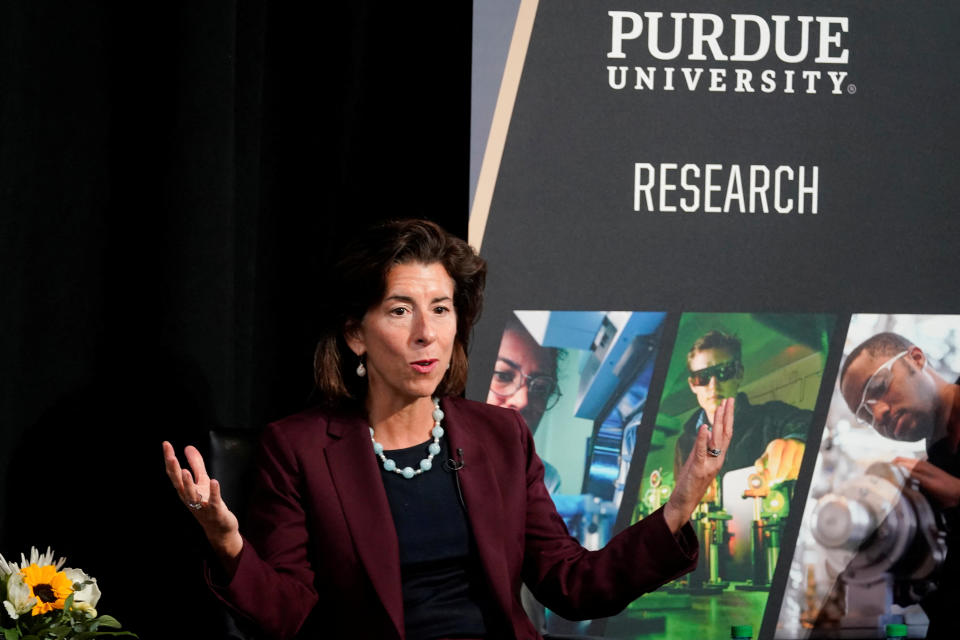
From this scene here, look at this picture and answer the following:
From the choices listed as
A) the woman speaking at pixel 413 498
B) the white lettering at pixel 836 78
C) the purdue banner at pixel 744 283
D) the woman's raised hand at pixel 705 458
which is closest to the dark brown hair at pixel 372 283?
the woman speaking at pixel 413 498

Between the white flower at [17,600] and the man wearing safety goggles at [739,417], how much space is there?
142cm

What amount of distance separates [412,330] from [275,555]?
0.45m

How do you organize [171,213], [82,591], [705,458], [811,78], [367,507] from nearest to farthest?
[82,591], [705,458], [367,507], [171,213], [811,78]

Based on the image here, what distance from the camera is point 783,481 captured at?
2578 millimetres

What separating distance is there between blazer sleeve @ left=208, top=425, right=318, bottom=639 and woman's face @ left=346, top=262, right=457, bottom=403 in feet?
0.73

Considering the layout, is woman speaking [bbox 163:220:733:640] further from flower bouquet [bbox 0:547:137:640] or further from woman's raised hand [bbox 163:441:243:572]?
flower bouquet [bbox 0:547:137:640]

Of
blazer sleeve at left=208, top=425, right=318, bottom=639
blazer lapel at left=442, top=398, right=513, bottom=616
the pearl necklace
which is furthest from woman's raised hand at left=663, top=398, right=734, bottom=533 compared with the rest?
blazer sleeve at left=208, top=425, right=318, bottom=639

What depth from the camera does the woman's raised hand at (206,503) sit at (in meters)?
1.68

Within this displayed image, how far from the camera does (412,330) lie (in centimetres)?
204

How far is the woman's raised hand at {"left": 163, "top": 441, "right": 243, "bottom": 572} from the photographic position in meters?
1.68

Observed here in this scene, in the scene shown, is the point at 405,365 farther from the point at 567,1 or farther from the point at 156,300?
the point at 567,1

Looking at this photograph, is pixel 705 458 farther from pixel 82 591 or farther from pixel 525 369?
pixel 82 591

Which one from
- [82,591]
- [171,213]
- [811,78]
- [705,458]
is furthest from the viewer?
[811,78]

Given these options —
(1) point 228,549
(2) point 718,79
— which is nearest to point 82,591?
(1) point 228,549
